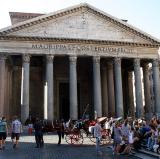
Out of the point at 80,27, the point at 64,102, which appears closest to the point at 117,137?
the point at 80,27

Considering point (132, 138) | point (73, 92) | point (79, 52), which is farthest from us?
point (79, 52)

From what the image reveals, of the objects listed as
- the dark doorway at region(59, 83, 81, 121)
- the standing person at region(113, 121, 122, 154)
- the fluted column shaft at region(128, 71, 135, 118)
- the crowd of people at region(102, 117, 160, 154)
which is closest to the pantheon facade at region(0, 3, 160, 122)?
the dark doorway at region(59, 83, 81, 121)

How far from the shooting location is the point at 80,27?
95.1 ft

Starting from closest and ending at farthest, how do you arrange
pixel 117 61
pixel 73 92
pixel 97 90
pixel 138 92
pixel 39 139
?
pixel 39 139
pixel 73 92
pixel 97 90
pixel 138 92
pixel 117 61

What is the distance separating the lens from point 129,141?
12445 millimetres

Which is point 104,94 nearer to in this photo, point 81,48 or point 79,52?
point 79,52

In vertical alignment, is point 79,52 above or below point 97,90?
above

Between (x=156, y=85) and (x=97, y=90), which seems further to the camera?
(x=156, y=85)

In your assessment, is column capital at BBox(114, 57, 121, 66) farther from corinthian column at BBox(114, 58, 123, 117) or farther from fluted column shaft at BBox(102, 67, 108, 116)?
fluted column shaft at BBox(102, 67, 108, 116)

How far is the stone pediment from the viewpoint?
91.3 ft

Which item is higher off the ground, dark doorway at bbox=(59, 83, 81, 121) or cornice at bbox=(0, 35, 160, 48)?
cornice at bbox=(0, 35, 160, 48)

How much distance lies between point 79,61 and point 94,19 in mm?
7000

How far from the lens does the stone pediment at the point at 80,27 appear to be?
27.8 meters

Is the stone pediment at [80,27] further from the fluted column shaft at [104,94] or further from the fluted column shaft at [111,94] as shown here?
the fluted column shaft at [104,94]
